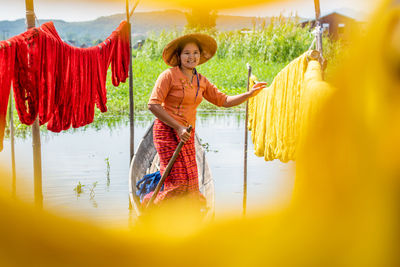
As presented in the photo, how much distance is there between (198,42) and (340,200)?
5.56 ft

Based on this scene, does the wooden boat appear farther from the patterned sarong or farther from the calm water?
the patterned sarong

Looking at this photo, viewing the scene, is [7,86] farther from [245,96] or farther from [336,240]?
[336,240]

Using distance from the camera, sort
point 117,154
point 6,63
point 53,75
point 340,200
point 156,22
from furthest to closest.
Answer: point 117,154, point 53,75, point 6,63, point 156,22, point 340,200

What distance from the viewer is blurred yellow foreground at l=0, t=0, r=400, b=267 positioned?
291 mm

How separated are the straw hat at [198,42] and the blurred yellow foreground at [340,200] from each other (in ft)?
5.05

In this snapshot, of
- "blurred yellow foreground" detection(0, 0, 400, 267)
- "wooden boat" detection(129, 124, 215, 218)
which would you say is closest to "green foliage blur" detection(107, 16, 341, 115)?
"wooden boat" detection(129, 124, 215, 218)

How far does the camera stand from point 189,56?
1922 millimetres

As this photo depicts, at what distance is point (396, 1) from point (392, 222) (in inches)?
5.5

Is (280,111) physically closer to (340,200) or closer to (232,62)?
(340,200)

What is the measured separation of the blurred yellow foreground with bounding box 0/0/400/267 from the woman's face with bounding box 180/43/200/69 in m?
1.58

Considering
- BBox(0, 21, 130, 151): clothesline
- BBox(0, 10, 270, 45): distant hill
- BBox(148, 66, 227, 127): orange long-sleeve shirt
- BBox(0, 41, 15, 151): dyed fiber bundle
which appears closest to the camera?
BBox(0, 10, 270, 45): distant hill

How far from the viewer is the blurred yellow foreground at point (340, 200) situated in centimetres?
29

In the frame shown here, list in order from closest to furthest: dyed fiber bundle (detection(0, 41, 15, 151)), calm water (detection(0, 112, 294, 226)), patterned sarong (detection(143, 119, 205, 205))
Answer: dyed fiber bundle (detection(0, 41, 15, 151)) → patterned sarong (detection(143, 119, 205, 205)) → calm water (detection(0, 112, 294, 226))

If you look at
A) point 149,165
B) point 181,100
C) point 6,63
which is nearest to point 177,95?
point 181,100
